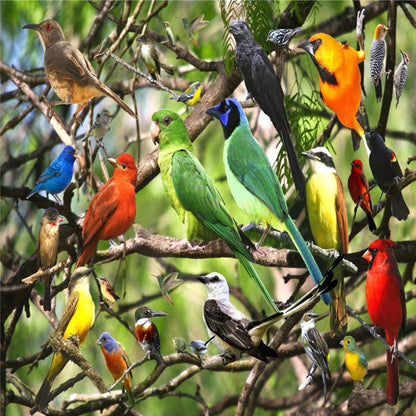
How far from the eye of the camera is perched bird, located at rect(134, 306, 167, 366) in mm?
1049

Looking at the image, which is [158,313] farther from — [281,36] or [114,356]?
[281,36]

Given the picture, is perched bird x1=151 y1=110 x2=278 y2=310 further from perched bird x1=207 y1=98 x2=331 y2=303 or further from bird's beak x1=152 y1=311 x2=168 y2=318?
bird's beak x1=152 y1=311 x2=168 y2=318

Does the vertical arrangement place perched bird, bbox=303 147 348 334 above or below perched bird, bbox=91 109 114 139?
below

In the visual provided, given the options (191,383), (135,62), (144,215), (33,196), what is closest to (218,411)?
(191,383)

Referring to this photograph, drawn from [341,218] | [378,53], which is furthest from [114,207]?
[378,53]

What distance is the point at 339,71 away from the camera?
1.01 meters

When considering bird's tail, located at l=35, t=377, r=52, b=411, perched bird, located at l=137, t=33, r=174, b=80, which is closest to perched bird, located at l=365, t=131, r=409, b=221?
perched bird, located at l=137, t=33, r=174, b=80

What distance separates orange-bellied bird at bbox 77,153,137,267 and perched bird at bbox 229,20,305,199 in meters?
0.22

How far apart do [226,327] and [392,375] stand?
0.85ft

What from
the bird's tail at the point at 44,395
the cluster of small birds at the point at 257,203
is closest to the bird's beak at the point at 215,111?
the cluster of small birds at the point at 257,203

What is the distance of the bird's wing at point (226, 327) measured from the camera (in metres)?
0.97

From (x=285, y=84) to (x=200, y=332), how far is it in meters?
0.42

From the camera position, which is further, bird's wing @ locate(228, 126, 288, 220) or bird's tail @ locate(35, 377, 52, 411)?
bird's tail @ locate(35, 377, 52, 411)

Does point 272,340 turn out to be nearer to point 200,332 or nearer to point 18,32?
point 200,332
